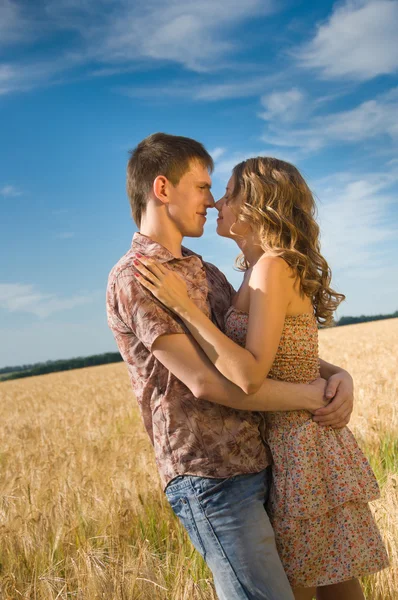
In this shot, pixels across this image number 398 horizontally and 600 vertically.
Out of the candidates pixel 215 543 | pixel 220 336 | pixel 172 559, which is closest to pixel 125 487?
pixel 172 559

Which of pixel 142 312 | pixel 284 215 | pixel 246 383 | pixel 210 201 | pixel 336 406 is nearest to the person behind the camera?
pixel 246 383

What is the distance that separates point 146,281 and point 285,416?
2.38ft

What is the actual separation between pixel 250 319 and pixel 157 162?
0.77 m

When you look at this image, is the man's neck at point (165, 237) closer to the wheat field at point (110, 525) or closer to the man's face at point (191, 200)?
the man's face at point (191, 200)

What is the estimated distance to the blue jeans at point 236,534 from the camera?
2.04m

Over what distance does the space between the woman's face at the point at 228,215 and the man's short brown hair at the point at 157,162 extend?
0.42 feet

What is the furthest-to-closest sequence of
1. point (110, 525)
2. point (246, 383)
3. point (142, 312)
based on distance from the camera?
point (110, 525) < point (142, 312) < point (246, 383)

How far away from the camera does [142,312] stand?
7.07 feet

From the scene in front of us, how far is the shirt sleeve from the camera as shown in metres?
2.11

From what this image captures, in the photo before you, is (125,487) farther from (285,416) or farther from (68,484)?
(285,416)

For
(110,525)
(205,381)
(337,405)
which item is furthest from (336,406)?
(110,525)

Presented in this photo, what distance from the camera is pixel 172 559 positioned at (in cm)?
378

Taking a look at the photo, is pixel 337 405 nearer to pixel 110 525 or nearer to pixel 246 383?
pixel 246 383

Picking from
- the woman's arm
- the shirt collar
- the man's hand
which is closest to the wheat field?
the man's hand
